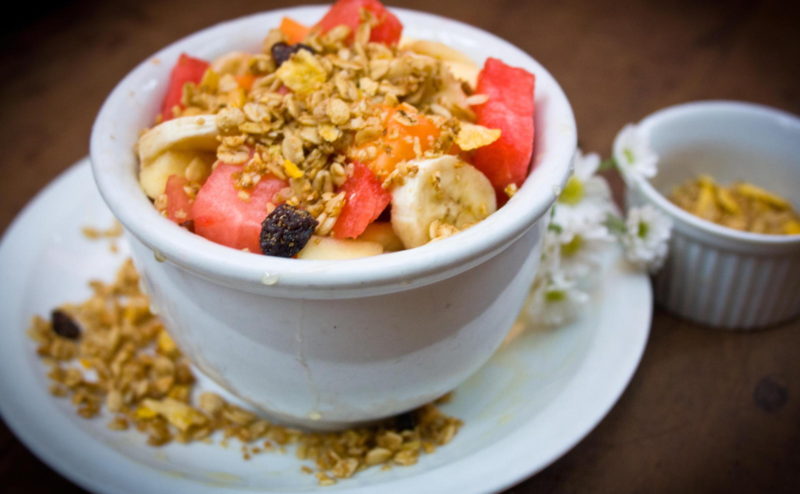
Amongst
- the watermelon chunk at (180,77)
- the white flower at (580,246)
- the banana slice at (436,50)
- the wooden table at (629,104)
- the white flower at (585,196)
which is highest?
the banana slice at (436,50)

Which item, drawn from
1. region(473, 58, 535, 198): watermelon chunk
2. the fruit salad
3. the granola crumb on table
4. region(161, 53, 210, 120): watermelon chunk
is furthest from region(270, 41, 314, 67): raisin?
the granola crumb on table

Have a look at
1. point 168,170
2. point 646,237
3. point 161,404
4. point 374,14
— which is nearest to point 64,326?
point 161,404

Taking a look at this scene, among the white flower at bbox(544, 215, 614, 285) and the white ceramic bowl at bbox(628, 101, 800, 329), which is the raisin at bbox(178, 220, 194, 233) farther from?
the white ceramic bowl at bbox(628, 101, 800, 329)

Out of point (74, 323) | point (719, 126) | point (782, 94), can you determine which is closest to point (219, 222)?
point (74, 323)

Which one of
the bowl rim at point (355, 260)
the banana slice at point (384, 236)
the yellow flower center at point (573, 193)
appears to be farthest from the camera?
the yellow flower center at point (573, 193)

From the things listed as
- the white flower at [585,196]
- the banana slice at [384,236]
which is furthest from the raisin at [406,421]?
the white flower at [585,196]

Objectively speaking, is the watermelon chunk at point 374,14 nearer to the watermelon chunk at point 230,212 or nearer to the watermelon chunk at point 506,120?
the watermelon chunk at point 506,120

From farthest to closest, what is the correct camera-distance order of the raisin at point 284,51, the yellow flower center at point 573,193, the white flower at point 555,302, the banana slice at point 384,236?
1. the yellow flower center at point 573,193
2. the white flower at point 555,302
3. the raisin at point 284,51
4. the banana slice at point 384,236
